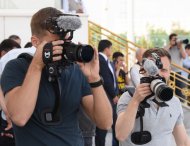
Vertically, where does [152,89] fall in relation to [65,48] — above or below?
below

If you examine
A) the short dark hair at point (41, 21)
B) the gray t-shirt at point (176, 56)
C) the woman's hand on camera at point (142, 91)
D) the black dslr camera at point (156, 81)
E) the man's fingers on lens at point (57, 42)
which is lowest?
the gray t-shirt at point (176, 56)

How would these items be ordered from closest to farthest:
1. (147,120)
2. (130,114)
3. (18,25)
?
(130,114) < (147,120) < (18,25)

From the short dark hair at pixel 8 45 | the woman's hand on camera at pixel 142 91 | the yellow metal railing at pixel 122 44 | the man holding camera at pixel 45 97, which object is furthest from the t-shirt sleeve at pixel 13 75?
the yellow metal railing at pixel 122 44

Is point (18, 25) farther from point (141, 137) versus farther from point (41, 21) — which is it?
point (41, 21)

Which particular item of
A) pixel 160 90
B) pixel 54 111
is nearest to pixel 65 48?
pixel 54 111

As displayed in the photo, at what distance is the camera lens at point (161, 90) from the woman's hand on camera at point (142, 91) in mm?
91

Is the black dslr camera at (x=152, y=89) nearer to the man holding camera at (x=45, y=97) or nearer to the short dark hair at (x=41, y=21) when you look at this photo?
the man holding camera at (x=45, y=97)

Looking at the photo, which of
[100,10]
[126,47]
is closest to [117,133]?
[126,47]

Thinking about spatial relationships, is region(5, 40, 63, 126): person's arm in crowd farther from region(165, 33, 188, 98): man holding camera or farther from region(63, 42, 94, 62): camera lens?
region(165, 33, 188, 98): man holding camera

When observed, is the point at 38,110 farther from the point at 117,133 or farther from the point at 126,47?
the point at 126,47

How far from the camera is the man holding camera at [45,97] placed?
7.55 ft

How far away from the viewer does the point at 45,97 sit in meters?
2.43

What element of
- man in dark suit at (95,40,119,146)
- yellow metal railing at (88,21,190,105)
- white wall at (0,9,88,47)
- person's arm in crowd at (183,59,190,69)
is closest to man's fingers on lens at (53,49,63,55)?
man in dark suit at (95,40,119,146)

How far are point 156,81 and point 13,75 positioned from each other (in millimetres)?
764
